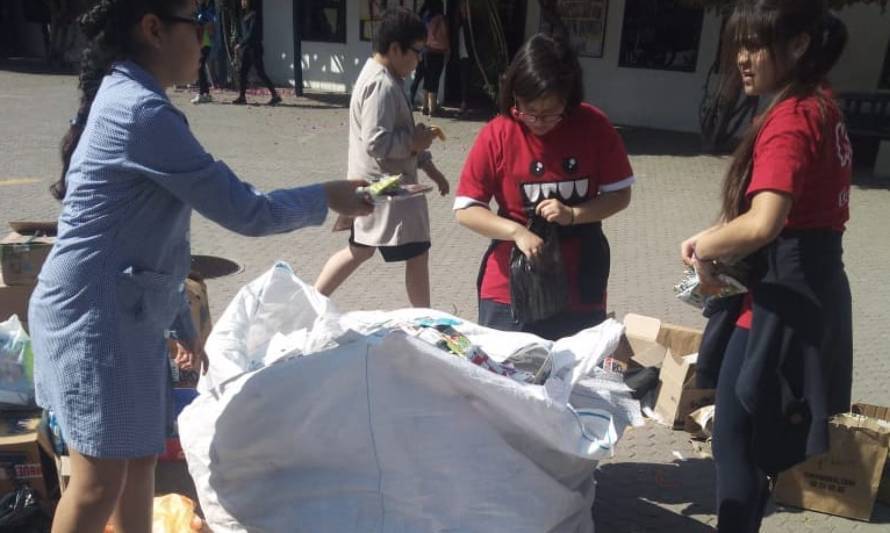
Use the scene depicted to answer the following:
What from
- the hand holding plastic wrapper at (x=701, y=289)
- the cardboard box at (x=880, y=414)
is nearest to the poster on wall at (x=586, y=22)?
the cardboard box at (x=880, y=414)

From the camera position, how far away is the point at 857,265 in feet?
20.7

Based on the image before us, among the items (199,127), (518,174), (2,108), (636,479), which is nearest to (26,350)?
(518,174)

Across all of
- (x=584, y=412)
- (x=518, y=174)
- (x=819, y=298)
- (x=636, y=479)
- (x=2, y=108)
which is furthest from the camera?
(x=2, y=108)

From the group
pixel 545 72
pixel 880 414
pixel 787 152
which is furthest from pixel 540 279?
pixel 880 414

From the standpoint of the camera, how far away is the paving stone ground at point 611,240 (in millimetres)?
3168

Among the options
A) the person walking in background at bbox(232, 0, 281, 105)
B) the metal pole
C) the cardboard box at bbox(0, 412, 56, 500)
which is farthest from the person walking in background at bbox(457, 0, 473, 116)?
the cardboard box at bbox(0, 412, 56, 500)

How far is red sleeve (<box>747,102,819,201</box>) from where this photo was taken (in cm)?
199

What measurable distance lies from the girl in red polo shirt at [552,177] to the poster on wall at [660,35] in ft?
32.9

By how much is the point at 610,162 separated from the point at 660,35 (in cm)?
1031

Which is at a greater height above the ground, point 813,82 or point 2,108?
point 813,82

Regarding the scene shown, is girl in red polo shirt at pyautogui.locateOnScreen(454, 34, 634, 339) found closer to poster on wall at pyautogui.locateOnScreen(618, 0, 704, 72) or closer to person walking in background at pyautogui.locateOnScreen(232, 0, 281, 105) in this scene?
poster on wall at pyautogui.locateOnScreen(618, 0, 704, 72)

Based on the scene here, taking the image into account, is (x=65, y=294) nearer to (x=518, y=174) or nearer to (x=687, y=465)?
(x=518, y=174)

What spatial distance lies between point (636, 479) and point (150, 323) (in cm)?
214

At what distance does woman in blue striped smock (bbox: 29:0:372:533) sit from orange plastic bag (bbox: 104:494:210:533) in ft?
1.73
